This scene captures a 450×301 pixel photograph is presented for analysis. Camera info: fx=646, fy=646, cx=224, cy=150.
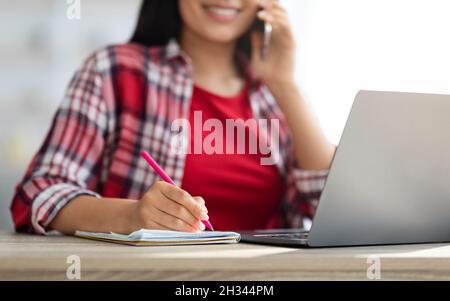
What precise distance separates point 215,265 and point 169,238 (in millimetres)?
213

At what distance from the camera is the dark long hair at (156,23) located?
6.50ft

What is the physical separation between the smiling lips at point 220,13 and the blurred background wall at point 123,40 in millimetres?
1139

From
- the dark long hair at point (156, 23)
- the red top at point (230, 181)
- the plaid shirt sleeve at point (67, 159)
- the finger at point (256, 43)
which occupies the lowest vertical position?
the red top at point (230, 181)

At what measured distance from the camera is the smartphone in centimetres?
206

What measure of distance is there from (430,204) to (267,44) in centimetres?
117

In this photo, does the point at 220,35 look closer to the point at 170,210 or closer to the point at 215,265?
the point at 170,210

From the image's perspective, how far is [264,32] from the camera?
2.10 meters

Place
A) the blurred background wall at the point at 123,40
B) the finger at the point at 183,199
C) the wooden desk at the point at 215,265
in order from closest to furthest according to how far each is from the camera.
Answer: the wooden desk at the point at 215,265 → the finger at the point at 183,199 → the blurred background wall at the point at 123,40

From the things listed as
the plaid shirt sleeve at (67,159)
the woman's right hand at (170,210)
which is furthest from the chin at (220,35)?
the woman's right hand at (170,210)

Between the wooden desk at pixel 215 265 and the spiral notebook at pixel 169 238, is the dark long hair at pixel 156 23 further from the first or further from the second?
the wooden desk at pixel 215 265

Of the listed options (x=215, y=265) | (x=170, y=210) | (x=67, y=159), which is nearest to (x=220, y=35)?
(x=67, y=159)

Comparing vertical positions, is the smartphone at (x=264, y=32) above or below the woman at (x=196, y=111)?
above

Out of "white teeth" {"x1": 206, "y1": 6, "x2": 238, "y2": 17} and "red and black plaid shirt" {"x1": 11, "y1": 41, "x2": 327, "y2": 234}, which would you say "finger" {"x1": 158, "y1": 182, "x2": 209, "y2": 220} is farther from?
"white teeth" {"x1": 206, "y1": 6, "x2": 238, "y2": 17}

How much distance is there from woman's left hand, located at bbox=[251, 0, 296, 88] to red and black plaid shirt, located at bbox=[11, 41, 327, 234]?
0.05 meters
